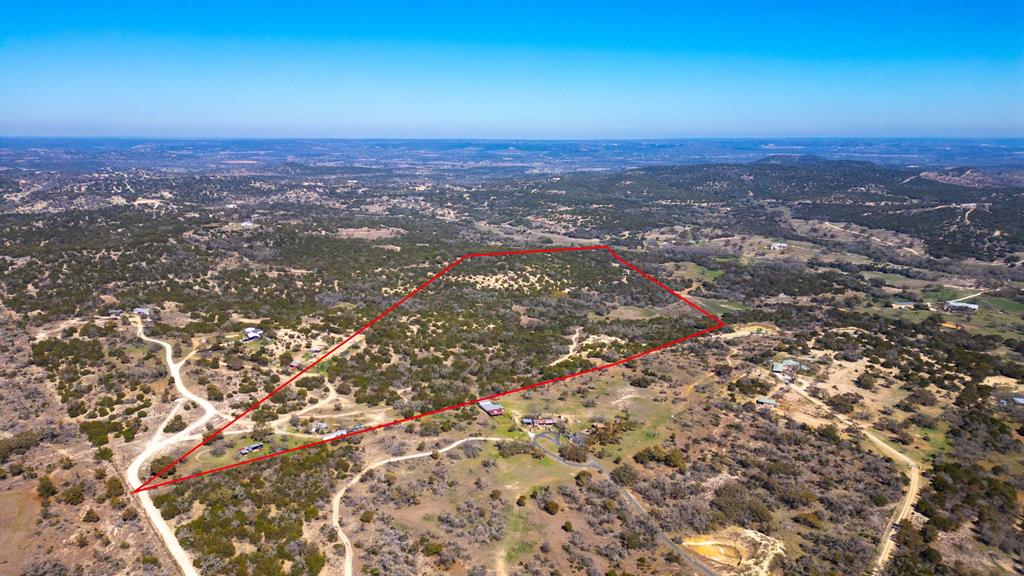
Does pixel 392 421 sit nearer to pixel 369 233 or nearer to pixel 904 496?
pixel 904 496

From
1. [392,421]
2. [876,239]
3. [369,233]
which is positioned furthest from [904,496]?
[876,239]

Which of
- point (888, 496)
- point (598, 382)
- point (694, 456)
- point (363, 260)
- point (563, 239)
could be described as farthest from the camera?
point (563, 239)

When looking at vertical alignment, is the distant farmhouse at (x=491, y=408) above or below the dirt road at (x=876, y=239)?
below

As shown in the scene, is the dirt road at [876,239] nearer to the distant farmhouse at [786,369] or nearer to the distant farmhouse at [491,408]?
the distant farmhouse at [786,369]

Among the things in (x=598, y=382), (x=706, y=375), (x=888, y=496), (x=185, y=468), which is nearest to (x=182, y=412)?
(x=185, y=468)

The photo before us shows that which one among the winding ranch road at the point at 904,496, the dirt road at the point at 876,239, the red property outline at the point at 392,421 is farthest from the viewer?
the dirt road at the point at 876,239

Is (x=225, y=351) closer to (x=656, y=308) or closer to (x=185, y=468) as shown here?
(x=185, y=468)

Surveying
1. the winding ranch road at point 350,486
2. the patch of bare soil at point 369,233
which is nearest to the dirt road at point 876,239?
the patch of bare soil at point 369,233
